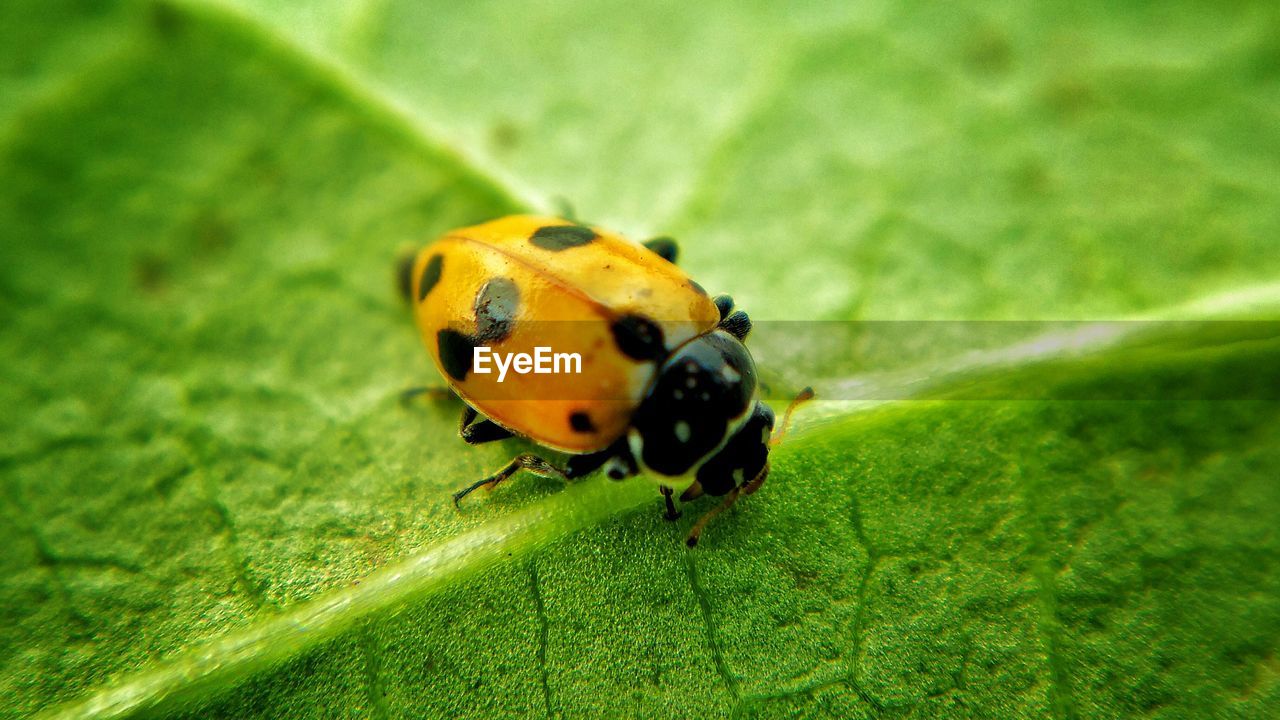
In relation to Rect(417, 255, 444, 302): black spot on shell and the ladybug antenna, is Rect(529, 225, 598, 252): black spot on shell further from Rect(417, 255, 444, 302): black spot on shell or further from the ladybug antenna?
the ladybug antenna

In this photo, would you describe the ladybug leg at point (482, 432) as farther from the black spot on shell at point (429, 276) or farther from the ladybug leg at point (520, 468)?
the black spot on shell at point (429, 276)

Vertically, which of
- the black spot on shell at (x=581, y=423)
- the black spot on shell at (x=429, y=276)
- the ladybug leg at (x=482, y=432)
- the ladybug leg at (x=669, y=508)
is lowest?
the ladybug leg at (x=482, y=432)

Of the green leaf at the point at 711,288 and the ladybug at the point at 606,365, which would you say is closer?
the green leaf at the point at 711,288

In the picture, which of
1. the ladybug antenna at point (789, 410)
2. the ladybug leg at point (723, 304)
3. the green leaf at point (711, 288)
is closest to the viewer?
the green leaf at point (711, 288)

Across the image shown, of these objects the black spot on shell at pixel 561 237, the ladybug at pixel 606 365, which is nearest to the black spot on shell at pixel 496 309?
the ladybug at pixel 606 365

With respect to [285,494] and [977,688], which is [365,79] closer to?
[285,494]

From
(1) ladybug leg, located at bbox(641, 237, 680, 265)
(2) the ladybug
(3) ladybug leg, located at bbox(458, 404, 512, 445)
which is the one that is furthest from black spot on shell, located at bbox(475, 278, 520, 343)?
(1) ladybug leg, located at bbox(641, 237, 680, 265)

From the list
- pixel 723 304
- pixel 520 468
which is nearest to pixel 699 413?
pixel 723 304
